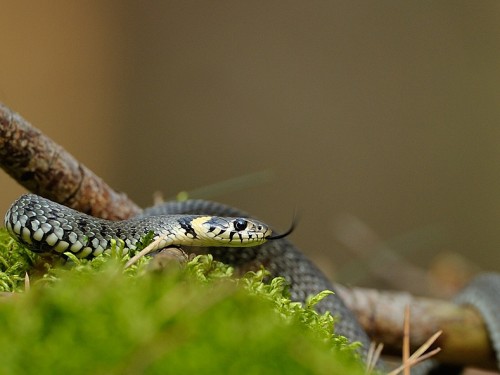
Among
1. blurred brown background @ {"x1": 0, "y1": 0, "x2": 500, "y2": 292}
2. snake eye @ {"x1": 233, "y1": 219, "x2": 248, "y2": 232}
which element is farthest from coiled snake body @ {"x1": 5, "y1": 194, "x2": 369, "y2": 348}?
blurred brown background @ {"x1": 0, "y1": 0, "x2": 500, "y2": 292}

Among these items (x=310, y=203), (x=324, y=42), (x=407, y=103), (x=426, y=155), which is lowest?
(x=310, y=203)

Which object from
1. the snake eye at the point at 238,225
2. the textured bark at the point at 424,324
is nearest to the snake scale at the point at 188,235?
the snake eye at the point at 238,225

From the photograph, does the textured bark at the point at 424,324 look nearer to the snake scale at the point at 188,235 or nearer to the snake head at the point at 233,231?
the snake scale at the point at 188,235

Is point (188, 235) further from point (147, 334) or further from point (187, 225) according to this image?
point (147, 334)

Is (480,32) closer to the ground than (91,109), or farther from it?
farther from it

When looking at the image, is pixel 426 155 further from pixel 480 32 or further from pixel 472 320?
pixel 472 320

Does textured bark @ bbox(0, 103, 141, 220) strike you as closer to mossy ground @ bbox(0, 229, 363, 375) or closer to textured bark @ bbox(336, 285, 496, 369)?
mossy ground @ bbox(0, 229, 363, 375)

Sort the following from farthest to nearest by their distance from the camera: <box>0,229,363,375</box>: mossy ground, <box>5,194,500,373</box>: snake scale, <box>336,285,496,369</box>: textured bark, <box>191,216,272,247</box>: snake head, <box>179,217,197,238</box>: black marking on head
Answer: <box>336,285,496,369</box>: textured bark
<box>191,216,272,247</box>: snake head
<box>179,217,197,238</box>: black marking on head
<box>5,194,500,373</box>: snake scale
<box>0,229,363,375</box>: mossy ground

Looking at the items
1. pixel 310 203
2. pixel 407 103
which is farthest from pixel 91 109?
pixel 407 103
